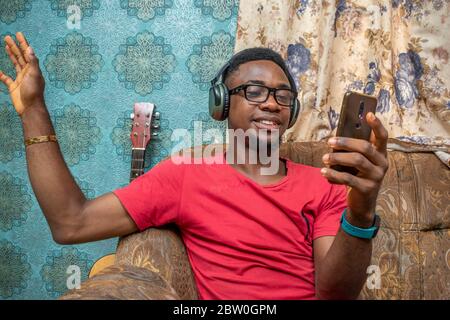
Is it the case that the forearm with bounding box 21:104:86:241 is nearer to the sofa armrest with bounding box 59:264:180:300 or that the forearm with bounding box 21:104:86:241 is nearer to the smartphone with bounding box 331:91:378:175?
the sofa armrest with bounding box 59:264:180:300

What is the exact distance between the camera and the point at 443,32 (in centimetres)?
175

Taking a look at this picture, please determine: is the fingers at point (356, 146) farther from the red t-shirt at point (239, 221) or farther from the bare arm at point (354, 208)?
the red t-shirt at point (239, 221)

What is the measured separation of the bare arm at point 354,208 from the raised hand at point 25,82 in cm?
77

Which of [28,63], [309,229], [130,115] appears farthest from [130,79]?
[309,229]

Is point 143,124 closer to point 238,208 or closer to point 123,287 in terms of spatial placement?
point 238,208

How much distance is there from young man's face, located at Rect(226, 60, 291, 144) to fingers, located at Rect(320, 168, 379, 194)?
0.52 meters

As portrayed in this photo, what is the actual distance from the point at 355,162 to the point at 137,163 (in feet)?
3.72

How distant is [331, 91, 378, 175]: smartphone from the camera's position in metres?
0.92

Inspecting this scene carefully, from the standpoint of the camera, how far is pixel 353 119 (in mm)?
931

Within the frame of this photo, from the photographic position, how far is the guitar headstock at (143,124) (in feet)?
6.12

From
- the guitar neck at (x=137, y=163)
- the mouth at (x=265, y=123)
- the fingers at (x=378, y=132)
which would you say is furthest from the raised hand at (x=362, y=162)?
the guitar neck at (x=137, y=163)

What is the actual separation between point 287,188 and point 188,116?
0.74 metres

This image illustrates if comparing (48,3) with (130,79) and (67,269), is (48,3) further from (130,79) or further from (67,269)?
(67,269)

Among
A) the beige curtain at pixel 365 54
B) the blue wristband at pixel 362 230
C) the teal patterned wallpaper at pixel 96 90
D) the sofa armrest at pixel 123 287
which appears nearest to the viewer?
the sofa armrest at pixel 123 287
